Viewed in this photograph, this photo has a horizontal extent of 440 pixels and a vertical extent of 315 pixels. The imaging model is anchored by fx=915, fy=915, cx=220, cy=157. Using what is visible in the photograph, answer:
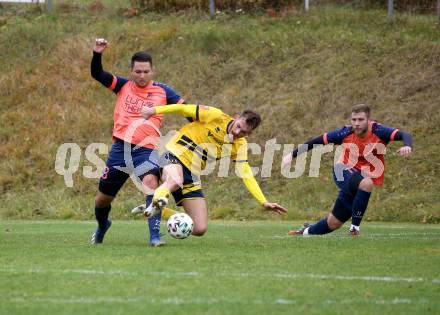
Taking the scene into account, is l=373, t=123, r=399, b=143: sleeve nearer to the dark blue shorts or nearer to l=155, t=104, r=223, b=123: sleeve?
the dark blue shorts

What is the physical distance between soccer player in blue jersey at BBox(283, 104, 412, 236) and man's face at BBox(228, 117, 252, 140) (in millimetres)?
1726

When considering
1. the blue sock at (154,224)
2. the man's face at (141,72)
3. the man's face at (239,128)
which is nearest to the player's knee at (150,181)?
the blue sock at (154,224)

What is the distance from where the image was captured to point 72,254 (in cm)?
980

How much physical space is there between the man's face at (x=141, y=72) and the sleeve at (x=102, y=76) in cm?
25

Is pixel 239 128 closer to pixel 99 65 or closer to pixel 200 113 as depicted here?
Answer: pixel 200 113

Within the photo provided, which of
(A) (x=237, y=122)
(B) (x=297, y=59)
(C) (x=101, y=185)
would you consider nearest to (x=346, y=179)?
(A) (x=237, y=122)

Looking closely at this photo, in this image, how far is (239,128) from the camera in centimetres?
1050

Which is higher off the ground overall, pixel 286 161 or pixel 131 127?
pixel 131 127

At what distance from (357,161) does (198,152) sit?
265 centimetres

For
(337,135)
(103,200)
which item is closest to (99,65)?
(103,200)

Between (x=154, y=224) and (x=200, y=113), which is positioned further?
(x=200, y=113)

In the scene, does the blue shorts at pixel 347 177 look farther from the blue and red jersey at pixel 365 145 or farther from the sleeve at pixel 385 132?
the sleeve at pixel 385 132

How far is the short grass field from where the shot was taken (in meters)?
6.56

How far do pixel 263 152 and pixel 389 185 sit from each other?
375 centimetres
